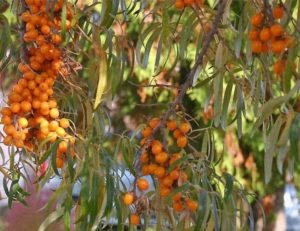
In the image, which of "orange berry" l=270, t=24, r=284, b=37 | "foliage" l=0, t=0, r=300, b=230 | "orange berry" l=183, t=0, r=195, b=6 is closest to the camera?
"orange berry" l=270, t=24, r=284, b=37

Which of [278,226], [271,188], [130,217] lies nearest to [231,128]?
[271,188]

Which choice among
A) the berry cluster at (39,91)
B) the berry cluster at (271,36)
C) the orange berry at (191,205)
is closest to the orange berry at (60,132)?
the berry cluster at (39,91)

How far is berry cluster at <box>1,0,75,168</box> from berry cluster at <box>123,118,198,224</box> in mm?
150

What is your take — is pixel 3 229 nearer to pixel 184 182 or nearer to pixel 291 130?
pixel 184 182

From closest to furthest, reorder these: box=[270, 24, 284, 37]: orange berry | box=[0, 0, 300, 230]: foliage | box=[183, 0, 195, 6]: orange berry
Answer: box=[270, 24, 284, 37]: orange berry
box=[0, 0, 300, 230]: foliage
box=[183, 0, 195, 6]: orange berry

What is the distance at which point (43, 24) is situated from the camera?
4.08 feet

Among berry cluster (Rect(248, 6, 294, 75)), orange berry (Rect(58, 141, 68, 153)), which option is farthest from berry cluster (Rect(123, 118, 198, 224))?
berry cluster (Rect(248, 6, 294, 75))

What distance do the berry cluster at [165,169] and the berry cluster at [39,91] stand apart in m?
0.15

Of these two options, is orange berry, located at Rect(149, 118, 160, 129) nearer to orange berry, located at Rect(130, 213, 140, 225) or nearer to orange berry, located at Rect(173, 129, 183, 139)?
orange berry, located at Rect(173, 129, 183, 139)

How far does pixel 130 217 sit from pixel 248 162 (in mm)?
2212

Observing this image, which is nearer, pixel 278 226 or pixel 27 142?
pixel 27 142

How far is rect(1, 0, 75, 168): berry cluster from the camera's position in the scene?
1.22m

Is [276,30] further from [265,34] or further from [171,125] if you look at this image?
[171,125]

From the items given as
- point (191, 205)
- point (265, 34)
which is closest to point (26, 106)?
point (191, 205)
